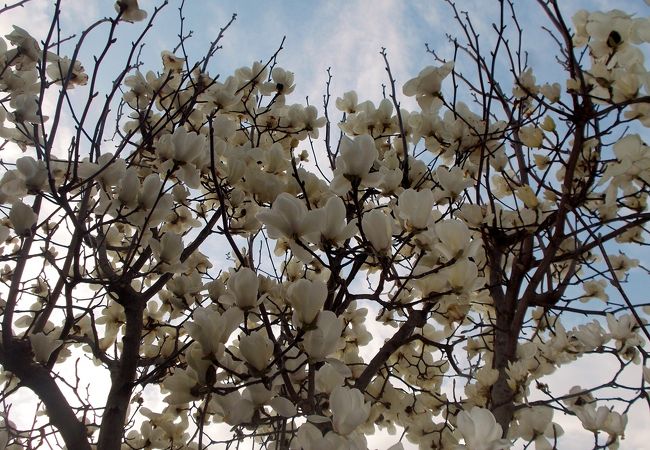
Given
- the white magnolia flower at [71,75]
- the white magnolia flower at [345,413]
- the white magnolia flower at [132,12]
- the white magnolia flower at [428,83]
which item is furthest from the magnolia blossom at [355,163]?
the white magnolia flower at [71,75]

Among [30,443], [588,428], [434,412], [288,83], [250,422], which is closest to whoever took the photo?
[250,422]

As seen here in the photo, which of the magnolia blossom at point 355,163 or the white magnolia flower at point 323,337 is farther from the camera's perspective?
the magnolia blossom at point 355,163

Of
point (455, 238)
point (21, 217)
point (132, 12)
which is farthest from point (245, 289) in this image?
point (132, 12)

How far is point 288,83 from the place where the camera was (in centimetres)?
197

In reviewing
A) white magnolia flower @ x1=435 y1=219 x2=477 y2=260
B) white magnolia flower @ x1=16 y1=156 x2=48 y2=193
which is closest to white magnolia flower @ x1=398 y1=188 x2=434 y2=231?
white magnolia flower @ x1=435 y1=219 x2=477 y2=260

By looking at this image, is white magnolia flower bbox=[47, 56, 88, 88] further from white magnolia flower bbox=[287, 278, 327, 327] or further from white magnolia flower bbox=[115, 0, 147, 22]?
white magnolia flower bbox=[287, 278, 327, 327]

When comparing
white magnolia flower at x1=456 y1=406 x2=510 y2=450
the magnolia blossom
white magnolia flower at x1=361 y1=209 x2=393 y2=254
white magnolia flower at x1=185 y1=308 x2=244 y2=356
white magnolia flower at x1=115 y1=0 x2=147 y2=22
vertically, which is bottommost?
white magnolia flower at x1=456 y1=406 x2=510 y2=450

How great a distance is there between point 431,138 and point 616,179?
56 cm

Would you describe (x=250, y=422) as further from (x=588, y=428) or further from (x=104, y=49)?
(x=588, y=428)

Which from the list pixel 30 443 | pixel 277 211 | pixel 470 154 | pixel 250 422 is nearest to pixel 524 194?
pixel 470 154

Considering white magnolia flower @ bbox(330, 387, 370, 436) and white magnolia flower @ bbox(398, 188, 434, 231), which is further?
white magnolia flower @ bbox(398, 188, 434, 231)

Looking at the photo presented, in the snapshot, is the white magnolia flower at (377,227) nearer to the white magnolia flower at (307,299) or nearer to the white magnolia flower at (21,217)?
the white magnolia flower at (307,299)

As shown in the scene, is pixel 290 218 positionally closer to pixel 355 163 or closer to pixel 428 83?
pixel 355 163

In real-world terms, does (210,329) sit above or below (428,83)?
below
